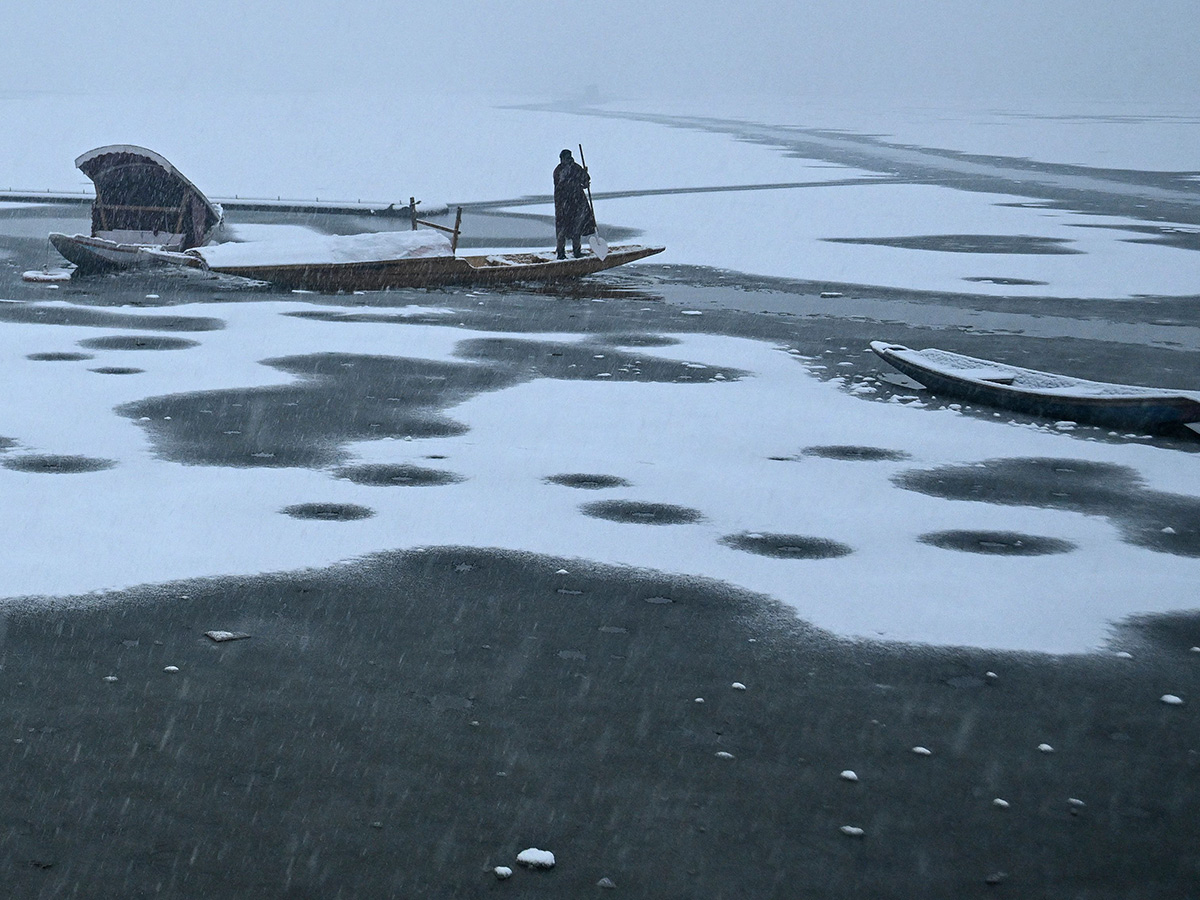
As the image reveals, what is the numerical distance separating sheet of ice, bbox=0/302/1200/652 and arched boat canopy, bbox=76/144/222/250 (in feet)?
34.0

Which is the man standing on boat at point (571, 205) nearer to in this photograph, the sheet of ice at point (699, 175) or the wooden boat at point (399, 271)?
the wooden boat at point (399, 271)

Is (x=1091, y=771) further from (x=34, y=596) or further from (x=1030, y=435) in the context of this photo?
(x=1030, y=435)

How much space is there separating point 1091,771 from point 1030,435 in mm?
7088

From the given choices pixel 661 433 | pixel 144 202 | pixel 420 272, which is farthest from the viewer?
pixel 144 202

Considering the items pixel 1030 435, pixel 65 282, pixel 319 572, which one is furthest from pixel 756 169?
pixel 319 572

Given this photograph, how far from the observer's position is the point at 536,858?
17.1 ft

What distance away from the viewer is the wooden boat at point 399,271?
67.8 feet

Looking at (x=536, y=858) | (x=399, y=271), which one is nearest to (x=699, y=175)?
(x=399, y=271)

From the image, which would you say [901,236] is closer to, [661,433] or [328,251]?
[328,251]

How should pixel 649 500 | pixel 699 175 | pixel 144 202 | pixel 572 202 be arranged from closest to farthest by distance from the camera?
pixel 649 500, pixel 572 202, pixel 144 202, pixel 699 175

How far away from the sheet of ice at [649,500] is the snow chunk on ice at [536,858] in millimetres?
3027

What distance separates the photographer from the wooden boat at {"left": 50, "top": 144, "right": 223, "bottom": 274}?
24.6m

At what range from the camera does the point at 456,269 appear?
70.4 ft

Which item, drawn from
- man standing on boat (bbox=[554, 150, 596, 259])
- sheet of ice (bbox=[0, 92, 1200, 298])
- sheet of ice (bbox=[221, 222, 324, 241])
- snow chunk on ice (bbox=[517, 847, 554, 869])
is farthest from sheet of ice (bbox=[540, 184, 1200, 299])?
snow chunk on ice (bbox=[517, 847, 554, 869])
